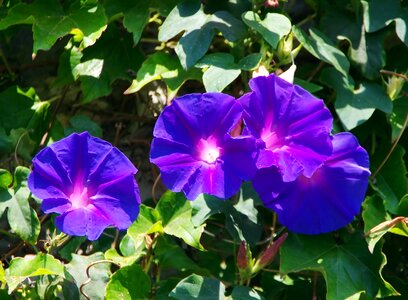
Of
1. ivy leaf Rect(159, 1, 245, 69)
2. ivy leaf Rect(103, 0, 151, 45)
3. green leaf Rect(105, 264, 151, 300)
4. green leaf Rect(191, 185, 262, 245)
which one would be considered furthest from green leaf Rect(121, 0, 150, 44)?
green leaf Rect(105, 264, 151, 300)

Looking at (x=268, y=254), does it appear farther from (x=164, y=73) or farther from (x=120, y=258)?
(x=164, y=73)

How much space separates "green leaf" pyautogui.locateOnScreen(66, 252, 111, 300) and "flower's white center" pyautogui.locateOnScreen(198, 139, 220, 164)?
41cm

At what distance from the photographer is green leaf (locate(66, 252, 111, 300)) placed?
70.1 inches

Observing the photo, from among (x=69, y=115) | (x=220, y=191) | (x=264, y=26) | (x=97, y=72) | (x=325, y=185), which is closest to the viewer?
(x=220, y=191)

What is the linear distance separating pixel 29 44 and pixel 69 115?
0.26m

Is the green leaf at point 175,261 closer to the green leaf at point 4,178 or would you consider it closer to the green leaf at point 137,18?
the green leaf at point 4,178

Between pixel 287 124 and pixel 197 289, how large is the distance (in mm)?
403

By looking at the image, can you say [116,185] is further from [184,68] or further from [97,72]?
[97,72]

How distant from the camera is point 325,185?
166cm

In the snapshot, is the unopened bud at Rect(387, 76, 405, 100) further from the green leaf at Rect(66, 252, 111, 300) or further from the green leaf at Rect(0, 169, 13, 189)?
the green leaf at Rect(0, 169, 13, 189)

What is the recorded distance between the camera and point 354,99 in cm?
195

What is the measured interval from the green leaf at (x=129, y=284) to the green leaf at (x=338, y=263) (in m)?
0.32

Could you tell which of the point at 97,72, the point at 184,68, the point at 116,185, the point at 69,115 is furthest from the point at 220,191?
the point at 69,115

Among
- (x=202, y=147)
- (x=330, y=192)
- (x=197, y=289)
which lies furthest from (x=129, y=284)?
(x=330, y=192)
